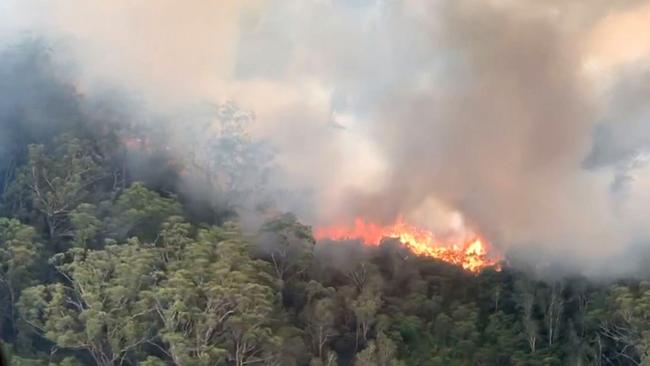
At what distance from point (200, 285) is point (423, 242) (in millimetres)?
9889

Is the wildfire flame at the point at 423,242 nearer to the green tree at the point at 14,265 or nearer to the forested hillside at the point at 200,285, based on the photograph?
the forested hillside at the point at 200,285

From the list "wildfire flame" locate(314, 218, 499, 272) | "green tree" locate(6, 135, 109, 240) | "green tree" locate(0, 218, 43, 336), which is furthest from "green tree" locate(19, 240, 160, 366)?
"wildfire flame" locate(314, 218, 499, 272)

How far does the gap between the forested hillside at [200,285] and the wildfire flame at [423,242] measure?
0.79 m

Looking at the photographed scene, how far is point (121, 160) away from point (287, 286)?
5.34 meters

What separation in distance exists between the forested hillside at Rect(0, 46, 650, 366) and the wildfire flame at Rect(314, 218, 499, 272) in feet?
2.60

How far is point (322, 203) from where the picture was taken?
21.9 m

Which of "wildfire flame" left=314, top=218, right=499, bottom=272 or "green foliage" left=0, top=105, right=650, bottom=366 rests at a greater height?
"wildfire flame" left=314, top=218, right=499, bottom=272

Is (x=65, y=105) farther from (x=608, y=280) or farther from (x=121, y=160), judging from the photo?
(x=608, y=280)

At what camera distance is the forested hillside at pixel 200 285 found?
587 inches

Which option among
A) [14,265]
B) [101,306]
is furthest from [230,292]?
[14,265]

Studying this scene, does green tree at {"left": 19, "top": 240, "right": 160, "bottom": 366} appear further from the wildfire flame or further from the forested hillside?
the wildfire flame

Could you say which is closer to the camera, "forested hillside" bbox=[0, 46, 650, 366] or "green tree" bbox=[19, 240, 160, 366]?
"green tree" bbox=[19, 240, 160, 366]

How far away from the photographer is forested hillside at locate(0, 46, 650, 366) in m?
14.9

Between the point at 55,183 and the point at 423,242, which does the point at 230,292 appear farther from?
the point at 423,242
